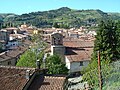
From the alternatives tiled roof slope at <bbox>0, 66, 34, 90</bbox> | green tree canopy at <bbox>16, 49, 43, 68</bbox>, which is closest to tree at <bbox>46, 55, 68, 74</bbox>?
green tree canopy at <bbox>16, 49, 43, 68</bbox>

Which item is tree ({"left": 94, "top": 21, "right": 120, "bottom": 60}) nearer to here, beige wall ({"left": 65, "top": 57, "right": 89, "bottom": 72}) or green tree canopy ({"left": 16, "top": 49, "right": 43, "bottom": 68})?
green tree canopy ({"left": 16, "top": 49, "right": 43, "bottom": 68})

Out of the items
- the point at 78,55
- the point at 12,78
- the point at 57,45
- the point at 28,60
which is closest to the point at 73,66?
the point at 78,55

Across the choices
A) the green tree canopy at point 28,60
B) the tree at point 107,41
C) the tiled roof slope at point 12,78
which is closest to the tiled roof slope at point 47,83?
the tiled roof slope at point 12,78

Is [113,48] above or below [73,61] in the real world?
above

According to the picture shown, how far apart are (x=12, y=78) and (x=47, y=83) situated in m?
2.33

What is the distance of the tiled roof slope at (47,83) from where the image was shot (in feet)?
61.3

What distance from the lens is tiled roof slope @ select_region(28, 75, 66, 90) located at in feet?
61.3

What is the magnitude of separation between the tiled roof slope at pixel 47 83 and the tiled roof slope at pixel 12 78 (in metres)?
0.72

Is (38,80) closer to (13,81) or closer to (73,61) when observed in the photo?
(13,81)

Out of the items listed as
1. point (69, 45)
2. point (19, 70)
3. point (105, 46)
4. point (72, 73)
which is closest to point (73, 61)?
point (72, 73)

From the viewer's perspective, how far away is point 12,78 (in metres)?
19.2

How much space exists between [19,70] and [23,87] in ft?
7.20

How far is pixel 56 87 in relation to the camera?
18.6m

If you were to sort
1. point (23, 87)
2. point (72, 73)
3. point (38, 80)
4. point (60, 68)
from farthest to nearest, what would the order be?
point (72, 73), point (60, 68), point (38, 80), point (23, 87)
